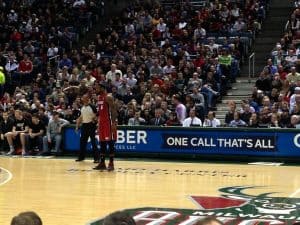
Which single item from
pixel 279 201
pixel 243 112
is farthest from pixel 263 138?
pixel 279 201

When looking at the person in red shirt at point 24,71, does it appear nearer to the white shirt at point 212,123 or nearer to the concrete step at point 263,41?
the concrete step at point 263,41

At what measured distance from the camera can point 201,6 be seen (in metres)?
27.6

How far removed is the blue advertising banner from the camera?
17.1 metres

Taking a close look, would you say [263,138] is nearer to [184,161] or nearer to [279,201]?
[184,161]

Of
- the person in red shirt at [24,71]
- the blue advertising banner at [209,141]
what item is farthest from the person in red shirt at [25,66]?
the blue advertising banner at [209,141]

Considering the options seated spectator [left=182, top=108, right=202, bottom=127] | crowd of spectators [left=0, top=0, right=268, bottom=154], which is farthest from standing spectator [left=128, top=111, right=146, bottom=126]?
seated spectator [left=182, top=108, right=202, bottom=127]

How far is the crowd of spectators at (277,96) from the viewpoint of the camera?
1761 cm

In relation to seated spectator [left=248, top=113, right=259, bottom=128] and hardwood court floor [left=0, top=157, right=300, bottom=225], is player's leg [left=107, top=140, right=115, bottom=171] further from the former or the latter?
seated spectator [left=248, top=113, right=259, bottom=128]

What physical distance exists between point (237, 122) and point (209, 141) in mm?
966

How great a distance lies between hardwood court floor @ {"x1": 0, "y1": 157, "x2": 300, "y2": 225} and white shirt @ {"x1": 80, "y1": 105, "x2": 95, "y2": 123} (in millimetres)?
1072

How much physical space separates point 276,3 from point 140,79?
323 inches

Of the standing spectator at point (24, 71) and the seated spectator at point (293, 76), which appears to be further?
the standing spectator at point (24, 71)

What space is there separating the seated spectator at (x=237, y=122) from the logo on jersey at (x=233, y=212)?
22.6ft

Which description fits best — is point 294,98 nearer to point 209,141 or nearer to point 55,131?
point 209,141
